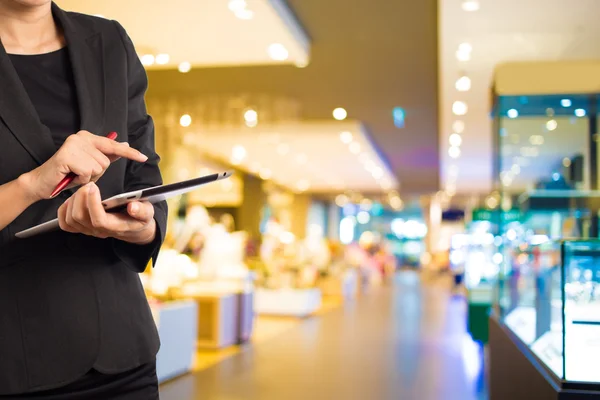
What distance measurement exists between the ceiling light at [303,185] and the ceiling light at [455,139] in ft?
27.0

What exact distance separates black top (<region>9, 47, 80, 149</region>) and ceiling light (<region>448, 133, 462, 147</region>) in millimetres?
11564

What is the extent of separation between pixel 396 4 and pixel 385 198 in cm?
2118

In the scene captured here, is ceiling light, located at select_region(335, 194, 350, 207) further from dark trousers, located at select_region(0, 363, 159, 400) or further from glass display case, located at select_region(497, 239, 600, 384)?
dark trousers, located at select_region(0, 363, 159, 400)

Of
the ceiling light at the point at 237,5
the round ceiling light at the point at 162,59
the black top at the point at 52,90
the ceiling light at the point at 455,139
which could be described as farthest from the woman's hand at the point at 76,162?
the ceiling light at the point at 455,139

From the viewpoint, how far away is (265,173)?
18.6 meters

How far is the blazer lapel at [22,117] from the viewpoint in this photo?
0.88 metres

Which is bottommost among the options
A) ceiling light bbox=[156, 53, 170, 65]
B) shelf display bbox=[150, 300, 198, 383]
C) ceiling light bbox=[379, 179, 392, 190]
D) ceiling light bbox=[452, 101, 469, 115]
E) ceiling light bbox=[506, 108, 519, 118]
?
shelf display bbox=[150, 300, 198, 383]

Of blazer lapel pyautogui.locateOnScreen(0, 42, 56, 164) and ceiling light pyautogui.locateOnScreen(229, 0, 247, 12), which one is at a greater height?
ceiling light pyautogui.locateOnScreen(229, 0, 247, 12)

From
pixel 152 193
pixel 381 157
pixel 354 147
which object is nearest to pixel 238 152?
pixel 354 147

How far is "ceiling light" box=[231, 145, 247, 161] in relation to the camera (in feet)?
44.4

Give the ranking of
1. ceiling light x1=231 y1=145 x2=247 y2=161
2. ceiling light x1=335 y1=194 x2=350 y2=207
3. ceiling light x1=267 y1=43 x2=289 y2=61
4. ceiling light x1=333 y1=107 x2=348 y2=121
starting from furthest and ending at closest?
ceiling light x1=335 y1=194 x2=350 y2=207, ceiling light x1=231 y1=145 x2=247 y2=161, ceiling light x1=333 y1=107 x2=348 y2=121, ceiling light x1=267 y1=43 x2=289 y2=61

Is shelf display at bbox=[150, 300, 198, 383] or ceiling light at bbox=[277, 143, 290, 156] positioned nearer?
shelf display at bbox=[150, 300, 198, 383]

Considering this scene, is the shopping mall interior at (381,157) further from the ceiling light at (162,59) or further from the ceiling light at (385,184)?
the ceiling light at (385,184)

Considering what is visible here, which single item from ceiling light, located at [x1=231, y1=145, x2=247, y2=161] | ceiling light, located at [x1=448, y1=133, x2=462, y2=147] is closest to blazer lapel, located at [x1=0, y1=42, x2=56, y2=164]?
ceiling light, located at [x1=448, y1=133, x2=462, y2=147]
